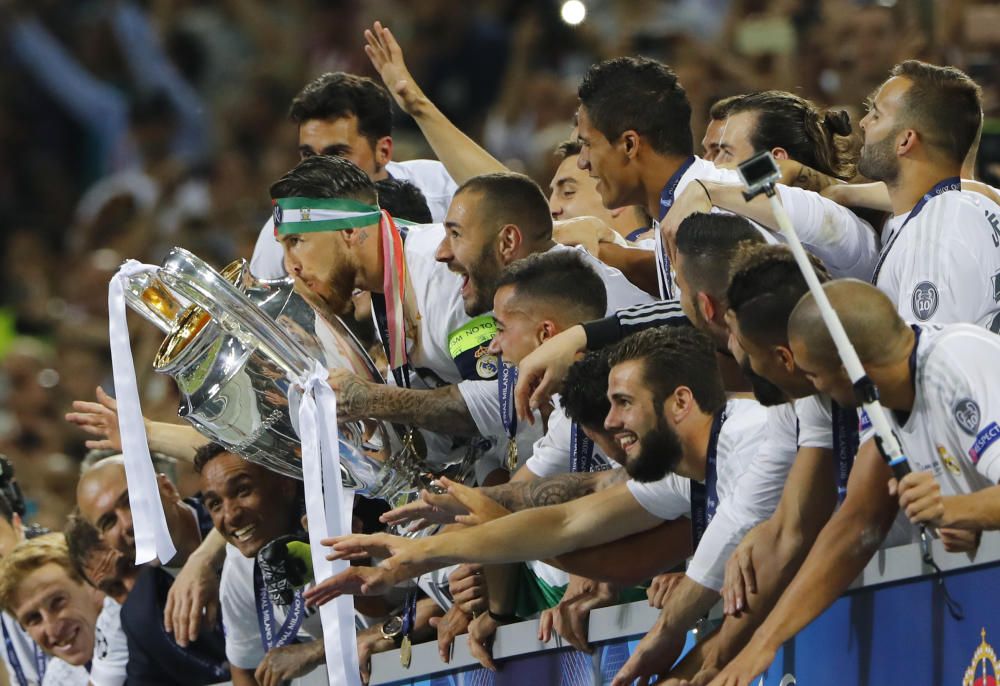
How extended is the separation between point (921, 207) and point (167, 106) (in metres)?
8.02

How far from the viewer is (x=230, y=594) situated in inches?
263

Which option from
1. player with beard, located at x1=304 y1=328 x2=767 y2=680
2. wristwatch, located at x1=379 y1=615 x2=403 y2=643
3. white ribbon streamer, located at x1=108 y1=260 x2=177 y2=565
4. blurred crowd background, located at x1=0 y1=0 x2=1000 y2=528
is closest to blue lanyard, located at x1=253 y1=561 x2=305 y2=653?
wristwatch, located at x1=379 y1=615 x2=403 y2=643

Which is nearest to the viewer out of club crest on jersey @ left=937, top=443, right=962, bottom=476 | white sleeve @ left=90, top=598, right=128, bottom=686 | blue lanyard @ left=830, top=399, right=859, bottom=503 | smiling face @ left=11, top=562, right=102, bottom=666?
club crest on jersey @ left=937, top=443, right=962, bottom=476

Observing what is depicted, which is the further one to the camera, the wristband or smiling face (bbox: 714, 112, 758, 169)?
smiling face (bbox: 714, 112, 758, 169)

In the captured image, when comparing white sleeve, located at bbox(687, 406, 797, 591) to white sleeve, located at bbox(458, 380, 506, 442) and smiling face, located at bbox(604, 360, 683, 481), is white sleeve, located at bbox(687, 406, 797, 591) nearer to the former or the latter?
smiling face, located at bbox(604, 360, 683, 481)

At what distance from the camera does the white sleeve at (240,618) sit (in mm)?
6633

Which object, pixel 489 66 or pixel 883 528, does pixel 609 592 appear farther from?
pixel 489 66

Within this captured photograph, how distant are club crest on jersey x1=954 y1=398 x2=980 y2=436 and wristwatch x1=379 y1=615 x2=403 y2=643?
2.52 m

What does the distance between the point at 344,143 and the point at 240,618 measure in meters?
1.78

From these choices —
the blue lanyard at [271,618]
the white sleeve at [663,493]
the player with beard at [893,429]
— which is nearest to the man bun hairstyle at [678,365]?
the white sleeve at [663,493]

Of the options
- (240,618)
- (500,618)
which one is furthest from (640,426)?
(240,618)

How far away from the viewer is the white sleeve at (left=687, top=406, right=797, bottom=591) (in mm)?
4473

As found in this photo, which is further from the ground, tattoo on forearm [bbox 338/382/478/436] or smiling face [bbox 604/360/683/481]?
tattoo on forearm [bbox 338/382/478/436]

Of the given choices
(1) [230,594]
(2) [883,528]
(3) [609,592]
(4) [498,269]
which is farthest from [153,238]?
(2) [883,528]
